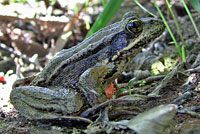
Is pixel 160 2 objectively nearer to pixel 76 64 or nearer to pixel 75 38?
pixel 75 38

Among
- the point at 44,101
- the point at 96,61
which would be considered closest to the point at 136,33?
the point at 96,61

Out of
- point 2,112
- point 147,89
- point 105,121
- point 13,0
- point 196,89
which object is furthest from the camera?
point 13,0

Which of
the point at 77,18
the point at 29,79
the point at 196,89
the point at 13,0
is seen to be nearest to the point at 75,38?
the point at 77,18

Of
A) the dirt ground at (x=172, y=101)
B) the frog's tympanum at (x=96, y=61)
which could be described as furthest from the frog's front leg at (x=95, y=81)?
the dirt ground at (x=172, y=101)

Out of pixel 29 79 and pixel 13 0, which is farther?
pixel 13 0

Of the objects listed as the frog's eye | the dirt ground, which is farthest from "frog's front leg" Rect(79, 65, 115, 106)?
the frog's eye

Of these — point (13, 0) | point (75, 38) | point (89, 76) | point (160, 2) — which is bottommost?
point (89, 76)
